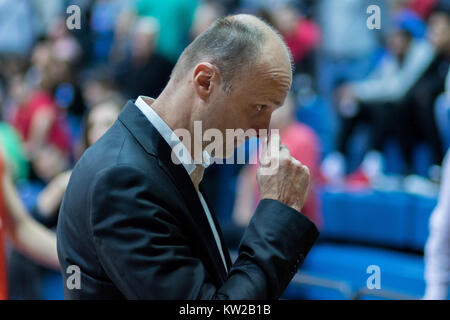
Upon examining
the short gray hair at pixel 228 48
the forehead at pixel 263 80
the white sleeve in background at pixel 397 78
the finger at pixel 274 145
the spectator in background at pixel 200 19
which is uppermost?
the spectator in background at pixel 200 19

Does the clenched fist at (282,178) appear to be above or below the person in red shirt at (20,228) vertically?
above

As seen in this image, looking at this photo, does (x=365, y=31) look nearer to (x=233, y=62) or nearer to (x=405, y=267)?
(x=405, y=267)

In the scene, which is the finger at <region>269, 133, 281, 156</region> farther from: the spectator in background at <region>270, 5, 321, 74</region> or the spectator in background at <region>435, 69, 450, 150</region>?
the spectator in background at <region>270, 5, 321, 74</region>

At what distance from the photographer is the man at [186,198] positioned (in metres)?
1.27

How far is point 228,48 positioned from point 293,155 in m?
2.69

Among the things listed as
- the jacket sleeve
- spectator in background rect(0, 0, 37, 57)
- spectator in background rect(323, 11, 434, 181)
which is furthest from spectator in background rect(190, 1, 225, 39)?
the jacket sleeve

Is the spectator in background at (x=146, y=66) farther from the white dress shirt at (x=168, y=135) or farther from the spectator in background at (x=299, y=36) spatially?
the white dress shirt at (x=168, y=135)

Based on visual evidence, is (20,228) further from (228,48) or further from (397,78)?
(397,78)

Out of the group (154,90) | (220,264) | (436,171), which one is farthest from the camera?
(154,90)

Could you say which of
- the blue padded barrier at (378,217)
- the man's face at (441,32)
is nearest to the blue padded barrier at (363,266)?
the blue padded barrier at (378,217)

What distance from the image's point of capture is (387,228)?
4.59 metres

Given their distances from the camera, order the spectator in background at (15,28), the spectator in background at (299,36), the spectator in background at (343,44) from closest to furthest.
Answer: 1. the spectator in background at (299,36)
2. the spectator in background at (343,44)
3. the spectator in background at (15,28)
